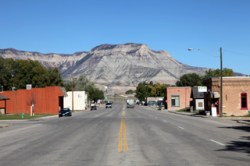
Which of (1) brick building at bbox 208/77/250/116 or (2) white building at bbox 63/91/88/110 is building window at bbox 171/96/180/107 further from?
(1) brick building at bbox 208/77/250/116

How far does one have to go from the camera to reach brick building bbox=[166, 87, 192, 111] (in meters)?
116

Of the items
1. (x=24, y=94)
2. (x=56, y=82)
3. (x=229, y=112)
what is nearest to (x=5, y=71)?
(x=56, y=82)

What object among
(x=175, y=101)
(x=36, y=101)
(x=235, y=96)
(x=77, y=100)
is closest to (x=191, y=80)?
(x=175, y=101)

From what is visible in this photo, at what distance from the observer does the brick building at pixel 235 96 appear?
201 feet

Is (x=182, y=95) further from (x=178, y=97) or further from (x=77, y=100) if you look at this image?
(x=77, y=100)

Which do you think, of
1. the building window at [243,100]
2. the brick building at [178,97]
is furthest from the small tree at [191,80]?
the building window at [243,100]

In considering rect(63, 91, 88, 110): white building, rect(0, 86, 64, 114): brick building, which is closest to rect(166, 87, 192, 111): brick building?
rect(63, 91, 88, 110): white building

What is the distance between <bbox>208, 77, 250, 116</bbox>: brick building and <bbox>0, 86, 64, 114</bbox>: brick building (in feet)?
116

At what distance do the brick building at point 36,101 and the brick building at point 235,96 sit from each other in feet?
116

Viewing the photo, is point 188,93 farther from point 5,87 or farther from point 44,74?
point 5,87

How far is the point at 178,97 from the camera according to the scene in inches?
4572

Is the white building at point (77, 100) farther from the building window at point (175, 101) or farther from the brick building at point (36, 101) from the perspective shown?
the brick building at point (36, 101)

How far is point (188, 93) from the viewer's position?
11600 centimetres

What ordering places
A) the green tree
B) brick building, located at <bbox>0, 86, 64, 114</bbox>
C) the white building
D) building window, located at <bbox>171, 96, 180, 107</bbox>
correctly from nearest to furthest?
brick building, located at <bbox>0, 86, 64, 114</bbox> < building window, located at <bbox>171, 96, 180, 107</bbox> < the white building < the green tree
